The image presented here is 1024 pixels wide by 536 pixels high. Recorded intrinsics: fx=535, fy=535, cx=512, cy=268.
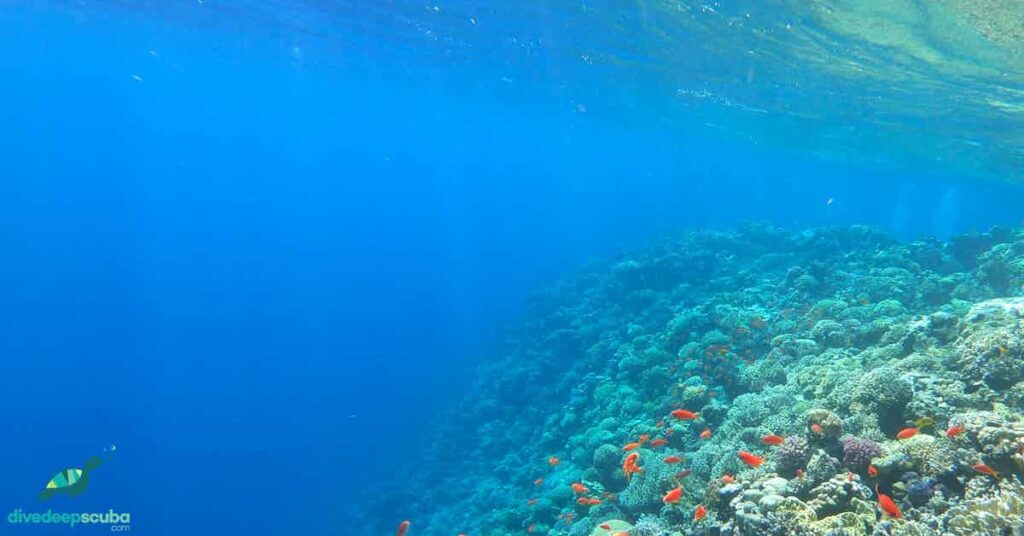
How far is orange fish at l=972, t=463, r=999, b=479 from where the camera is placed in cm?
477

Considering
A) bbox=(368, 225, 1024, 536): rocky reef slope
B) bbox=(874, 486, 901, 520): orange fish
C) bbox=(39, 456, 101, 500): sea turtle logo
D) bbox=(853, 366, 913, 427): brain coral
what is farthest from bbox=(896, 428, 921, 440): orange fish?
bbox=(39, 456, 101, 500): sea turtle logo

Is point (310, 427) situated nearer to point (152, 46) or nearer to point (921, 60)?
point (152, 46)

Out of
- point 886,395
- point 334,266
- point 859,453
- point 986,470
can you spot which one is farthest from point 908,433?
point 334,266

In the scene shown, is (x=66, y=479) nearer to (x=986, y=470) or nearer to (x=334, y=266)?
(x=986, y=470)

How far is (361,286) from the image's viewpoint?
55156mm

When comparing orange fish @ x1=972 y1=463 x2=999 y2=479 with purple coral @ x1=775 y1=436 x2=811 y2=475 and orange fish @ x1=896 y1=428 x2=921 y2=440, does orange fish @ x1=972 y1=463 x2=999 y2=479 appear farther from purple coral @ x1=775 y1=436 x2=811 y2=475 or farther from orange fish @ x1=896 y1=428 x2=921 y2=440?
purple coral @ x1=775 y1=436 x2=811 y2=475

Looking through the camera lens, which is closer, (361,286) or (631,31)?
(631,31)

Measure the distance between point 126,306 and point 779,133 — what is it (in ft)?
243

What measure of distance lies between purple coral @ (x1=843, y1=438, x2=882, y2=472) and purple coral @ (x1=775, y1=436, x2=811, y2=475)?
0.43 metres

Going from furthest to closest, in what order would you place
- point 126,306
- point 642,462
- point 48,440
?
point 126,306, point 48,440, point 642,462

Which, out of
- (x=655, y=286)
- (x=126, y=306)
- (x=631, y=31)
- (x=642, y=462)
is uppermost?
(x=631, y=31)

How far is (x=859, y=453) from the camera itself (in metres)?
5.53

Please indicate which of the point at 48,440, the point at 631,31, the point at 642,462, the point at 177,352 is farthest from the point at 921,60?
the point at 177,352

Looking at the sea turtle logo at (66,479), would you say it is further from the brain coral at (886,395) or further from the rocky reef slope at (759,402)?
the brain coral at (886,395)
